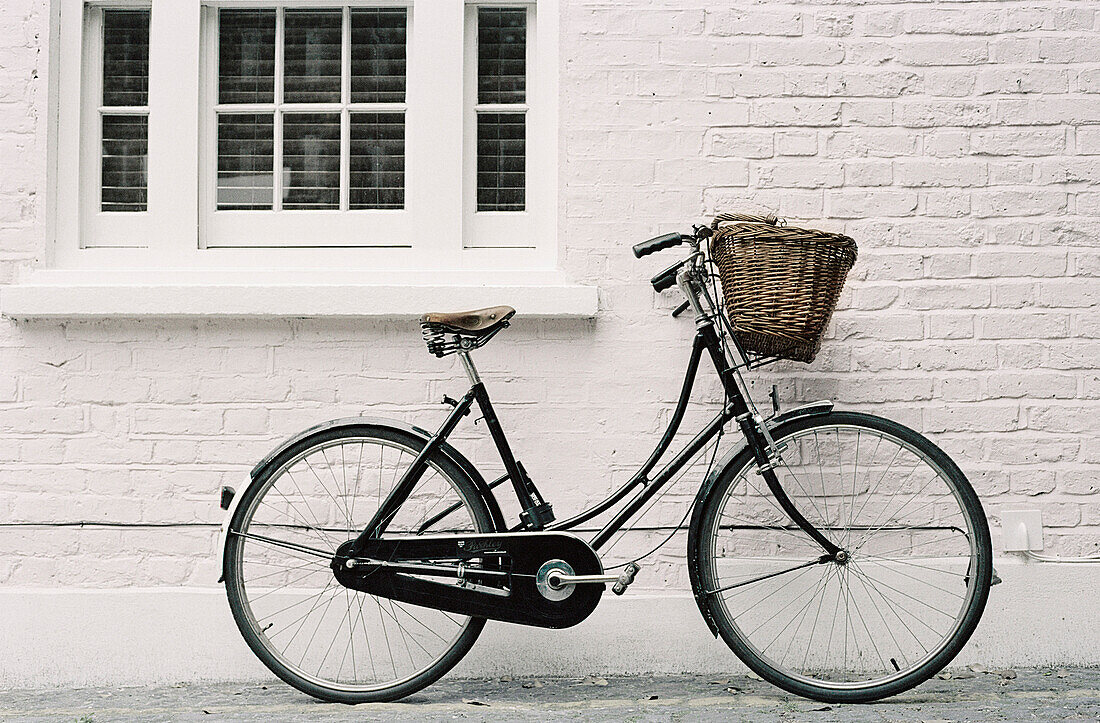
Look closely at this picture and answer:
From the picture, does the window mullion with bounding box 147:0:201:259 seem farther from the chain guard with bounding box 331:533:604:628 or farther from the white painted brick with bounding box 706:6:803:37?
the white painted brick with bounding box 706:6:803:37

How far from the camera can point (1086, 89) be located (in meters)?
3.55

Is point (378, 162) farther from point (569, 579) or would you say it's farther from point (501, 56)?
point (569, 579)

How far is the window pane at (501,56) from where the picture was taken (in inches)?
144

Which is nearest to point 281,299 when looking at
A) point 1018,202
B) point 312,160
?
point 312,160

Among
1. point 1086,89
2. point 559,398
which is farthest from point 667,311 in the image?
point 1086,89

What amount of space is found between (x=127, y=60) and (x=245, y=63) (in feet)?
1.33

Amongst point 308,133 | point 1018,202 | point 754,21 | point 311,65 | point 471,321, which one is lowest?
point 471,321

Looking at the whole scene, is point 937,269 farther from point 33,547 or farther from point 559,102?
point 33,547

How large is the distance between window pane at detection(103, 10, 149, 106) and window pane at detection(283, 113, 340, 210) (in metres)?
0.51

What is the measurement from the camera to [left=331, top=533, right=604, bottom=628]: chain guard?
3119mm

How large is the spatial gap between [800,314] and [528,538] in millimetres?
1018

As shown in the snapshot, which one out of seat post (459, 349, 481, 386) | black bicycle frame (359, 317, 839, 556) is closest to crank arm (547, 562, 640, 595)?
black bicycle frame (359, 317, 839, 556)

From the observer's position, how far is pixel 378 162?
12.0 feet

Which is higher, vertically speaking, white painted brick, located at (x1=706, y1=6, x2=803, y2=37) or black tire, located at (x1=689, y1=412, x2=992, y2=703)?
white painted brick, located at (x1=706, y1=6, x2=803, y2=37)
